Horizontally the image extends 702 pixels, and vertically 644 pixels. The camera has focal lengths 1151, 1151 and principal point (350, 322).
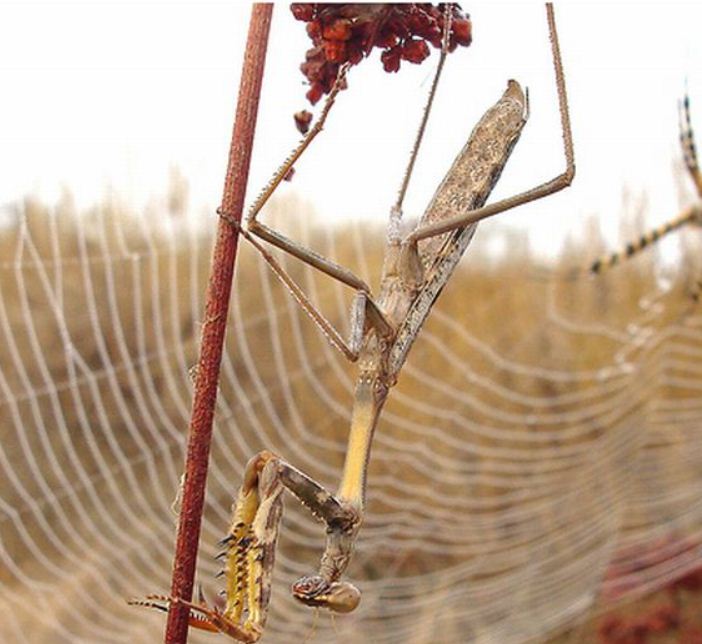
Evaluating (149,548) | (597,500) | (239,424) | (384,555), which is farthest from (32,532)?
(597,500)

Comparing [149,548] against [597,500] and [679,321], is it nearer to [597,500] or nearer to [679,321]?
[597,500]

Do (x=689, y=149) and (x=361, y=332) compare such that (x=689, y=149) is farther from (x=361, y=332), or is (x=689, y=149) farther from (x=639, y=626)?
(x=361, y=332)

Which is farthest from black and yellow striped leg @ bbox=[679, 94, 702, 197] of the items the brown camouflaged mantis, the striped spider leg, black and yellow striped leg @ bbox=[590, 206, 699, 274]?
the brown camouflaged mantis

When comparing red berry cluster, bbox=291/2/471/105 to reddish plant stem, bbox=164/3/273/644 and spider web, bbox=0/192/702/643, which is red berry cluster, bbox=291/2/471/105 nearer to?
reddish plant stem, bbox=164/3/273/644

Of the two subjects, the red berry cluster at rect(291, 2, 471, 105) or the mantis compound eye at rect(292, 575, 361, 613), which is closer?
the red berry cluster at rect(291, 2, 471, 105)

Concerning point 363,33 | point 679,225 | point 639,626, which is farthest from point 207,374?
point 639,626
